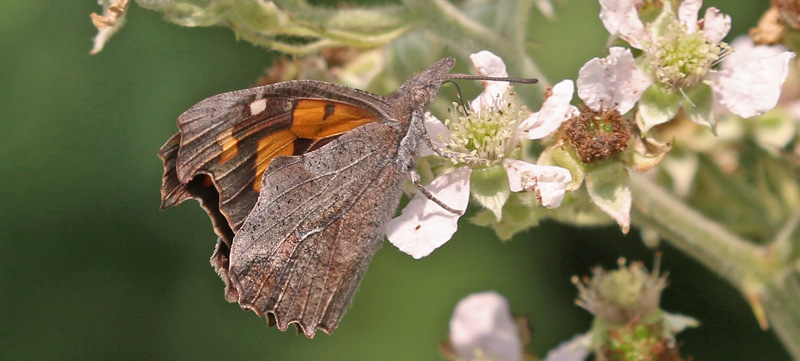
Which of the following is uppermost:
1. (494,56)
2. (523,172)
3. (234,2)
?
(234,2)

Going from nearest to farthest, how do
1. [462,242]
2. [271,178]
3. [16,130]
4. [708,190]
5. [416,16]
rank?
[271,178] < [416,16] < [708,190] < [16,130] < [462,242]

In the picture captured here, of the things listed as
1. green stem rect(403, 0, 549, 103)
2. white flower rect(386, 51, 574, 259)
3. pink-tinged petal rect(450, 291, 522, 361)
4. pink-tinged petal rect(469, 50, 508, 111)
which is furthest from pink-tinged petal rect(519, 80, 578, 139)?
pink-tinged petal rect(450, 291, 522, 361)

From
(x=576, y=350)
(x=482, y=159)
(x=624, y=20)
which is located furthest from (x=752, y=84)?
(x=576, y=350)

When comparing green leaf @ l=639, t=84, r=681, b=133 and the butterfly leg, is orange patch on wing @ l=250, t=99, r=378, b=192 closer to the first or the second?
the butterfly leg

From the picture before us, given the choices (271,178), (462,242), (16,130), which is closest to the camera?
(271,178)

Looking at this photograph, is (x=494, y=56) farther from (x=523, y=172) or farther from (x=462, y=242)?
(x=462, y=242)

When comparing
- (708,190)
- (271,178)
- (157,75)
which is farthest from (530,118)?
(157,75)

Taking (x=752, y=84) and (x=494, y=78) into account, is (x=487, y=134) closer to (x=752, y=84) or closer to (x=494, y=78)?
(x=494, y=78)

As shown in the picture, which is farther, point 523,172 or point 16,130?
point 16,130
